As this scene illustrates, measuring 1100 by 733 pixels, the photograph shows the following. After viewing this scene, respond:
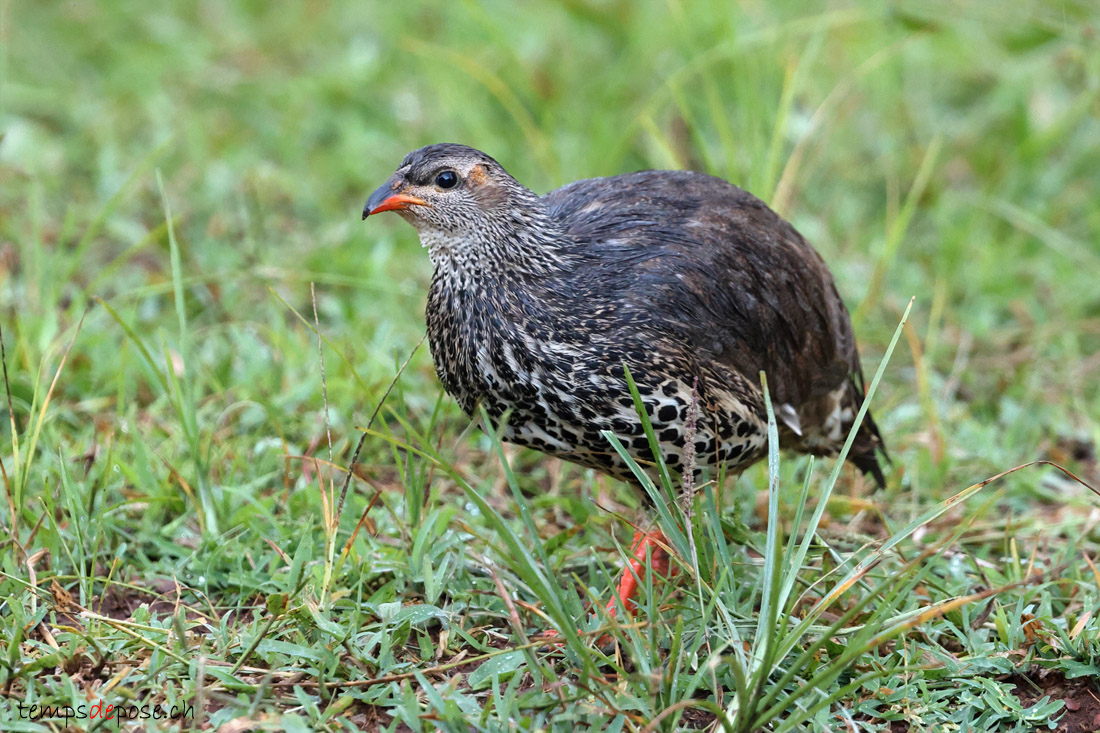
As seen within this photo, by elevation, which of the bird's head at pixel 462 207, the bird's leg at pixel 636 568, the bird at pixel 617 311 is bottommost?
the bird's leg at pixel 636 568

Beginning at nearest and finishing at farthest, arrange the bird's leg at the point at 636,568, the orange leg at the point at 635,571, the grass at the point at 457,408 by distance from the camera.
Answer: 1. the grass at the point at 457,408
2. the orange leg at the point at 635,571
3. the bird's leg at the point at 636,568

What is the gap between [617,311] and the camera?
3137 mm

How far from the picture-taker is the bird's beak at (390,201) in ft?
10.6

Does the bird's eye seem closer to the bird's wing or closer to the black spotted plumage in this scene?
the black spotted plumage

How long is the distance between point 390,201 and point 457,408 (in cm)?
127

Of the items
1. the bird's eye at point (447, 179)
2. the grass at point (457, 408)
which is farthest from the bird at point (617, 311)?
the grass at point (457, 408)

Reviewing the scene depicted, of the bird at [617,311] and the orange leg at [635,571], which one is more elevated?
the bird at [617,311]

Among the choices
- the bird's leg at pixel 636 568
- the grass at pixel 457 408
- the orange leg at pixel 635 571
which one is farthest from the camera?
the bird's leg at pixel 636 568

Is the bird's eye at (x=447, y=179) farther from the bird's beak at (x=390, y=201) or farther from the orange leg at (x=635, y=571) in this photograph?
the orange leg at (x=635, y=571)

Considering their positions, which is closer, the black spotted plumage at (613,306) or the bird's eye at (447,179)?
the black spotted plumage at (613,306)

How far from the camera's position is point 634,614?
11.2ft

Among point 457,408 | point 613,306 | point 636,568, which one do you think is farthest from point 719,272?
point 457,408

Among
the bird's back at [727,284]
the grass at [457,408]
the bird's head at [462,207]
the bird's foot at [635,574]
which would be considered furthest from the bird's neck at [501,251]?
the bird's foot at [635,574]

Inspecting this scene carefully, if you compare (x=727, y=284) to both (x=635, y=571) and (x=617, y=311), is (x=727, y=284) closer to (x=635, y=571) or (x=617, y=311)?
(x=617, y=311)
